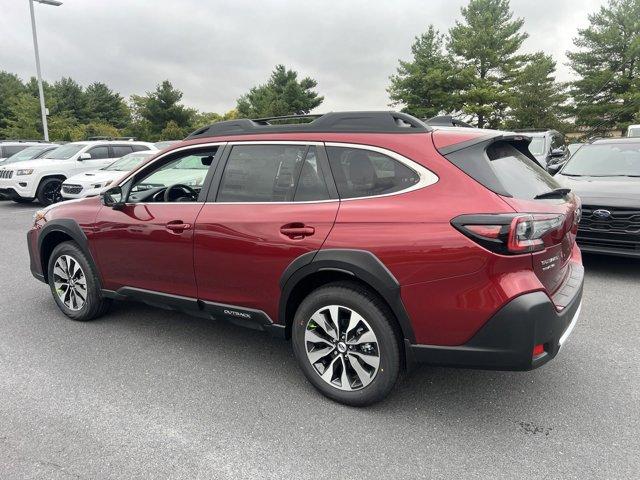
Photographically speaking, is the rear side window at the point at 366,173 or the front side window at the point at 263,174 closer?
the rear side window at the point at 366,173

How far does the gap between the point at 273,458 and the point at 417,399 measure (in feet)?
3.34

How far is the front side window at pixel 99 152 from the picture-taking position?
13117mm

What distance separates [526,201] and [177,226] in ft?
7.64

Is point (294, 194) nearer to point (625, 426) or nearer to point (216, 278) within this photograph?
point (216, 278)

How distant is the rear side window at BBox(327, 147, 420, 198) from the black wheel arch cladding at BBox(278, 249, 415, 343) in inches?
14.6

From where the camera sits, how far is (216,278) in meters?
3.31

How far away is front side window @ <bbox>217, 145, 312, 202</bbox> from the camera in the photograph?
10.1 ft

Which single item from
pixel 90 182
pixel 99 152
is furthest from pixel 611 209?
pixel 99 152

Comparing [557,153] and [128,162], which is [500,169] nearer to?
[557,153]

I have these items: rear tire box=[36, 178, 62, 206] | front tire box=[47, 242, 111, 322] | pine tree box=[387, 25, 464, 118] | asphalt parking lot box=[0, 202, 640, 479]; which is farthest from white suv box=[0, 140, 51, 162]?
pine tree box=[387, 25, 464, 118]

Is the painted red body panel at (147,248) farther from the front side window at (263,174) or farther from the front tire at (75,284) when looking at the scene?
the front side window at (263,174)

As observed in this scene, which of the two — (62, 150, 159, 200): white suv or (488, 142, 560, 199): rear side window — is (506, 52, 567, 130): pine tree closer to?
(62, 150, 159, 200): white suv

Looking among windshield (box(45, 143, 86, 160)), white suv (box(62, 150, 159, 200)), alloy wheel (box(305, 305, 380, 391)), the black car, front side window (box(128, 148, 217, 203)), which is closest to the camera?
alloy wheel (box(305, 305, 380, 391))

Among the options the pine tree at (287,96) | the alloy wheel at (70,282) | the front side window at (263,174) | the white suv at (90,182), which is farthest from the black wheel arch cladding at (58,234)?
the pine tree at (287,96)
